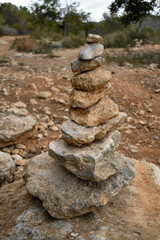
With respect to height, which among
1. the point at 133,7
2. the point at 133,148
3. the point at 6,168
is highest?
the point at 133,7

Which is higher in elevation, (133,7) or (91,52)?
(133,7)

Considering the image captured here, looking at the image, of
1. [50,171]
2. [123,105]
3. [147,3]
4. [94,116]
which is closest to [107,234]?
[50,171]

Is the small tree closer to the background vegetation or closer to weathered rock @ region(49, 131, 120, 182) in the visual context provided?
the background vegetation

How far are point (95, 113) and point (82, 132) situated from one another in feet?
1.13

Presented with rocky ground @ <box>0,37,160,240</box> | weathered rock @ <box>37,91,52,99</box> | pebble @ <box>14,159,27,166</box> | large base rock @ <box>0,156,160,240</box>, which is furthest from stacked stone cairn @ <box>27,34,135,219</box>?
weathered rock @ <box>37,91,52,99</box>

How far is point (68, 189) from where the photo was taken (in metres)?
2.78

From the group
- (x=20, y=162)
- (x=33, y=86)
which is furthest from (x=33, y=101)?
(x=20, y=162)

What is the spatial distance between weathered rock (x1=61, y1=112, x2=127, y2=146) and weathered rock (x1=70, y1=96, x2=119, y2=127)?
67 mm

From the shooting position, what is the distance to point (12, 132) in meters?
4.99

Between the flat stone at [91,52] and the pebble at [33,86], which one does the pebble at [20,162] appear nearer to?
the flat stone at [91,52]

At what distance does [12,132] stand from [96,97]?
2690mm

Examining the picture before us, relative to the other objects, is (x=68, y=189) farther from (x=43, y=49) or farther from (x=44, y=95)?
(x=43, y=49)

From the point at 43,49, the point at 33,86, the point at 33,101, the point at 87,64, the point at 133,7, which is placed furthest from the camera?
the point at 43,49

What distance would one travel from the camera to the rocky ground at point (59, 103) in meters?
5.29
